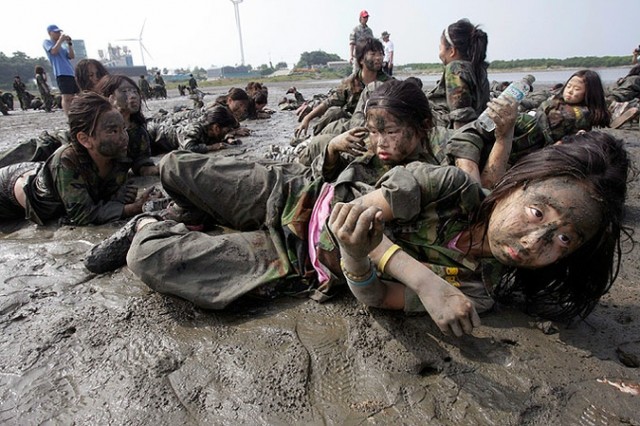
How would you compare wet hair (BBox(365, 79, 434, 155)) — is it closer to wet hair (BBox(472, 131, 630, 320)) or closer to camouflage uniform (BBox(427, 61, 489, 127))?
wet hair (BBox(472, 131, 630, 320))

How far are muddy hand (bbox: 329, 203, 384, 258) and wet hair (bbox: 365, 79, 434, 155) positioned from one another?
1.17 m

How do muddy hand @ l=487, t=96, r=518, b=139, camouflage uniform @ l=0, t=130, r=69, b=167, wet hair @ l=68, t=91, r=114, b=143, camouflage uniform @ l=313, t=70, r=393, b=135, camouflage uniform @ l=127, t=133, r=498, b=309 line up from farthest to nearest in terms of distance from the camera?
camouflage uniform @ l=313, t=70, r=393, b=135
camouflage uniform @ l=0, t=130, r=69, b=167
wet hair @ l=68, t=91, r=114, b=143
muddy hand @ l=487, t=96, r=518, b=139
camouflage uniform @ l=127, t=133, r=498, b=309

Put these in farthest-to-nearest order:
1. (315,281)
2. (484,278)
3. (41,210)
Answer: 1. (41,210)
2. (315,281)
3. (484,278)

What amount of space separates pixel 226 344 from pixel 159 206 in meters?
1.68

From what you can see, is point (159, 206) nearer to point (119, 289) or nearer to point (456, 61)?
point (119, 289)

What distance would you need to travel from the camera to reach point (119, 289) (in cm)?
237

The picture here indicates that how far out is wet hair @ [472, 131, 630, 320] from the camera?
64.3 inches

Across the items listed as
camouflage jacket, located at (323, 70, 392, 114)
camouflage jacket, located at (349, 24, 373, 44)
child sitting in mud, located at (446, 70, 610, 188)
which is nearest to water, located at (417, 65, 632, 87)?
camouflage jacket, located at (349, 24, 373, 44)

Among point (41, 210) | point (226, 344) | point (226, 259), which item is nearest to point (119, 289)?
point (226, 259)

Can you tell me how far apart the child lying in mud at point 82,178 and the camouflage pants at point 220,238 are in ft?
3.56

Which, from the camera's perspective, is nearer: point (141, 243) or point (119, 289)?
point (141, 243)

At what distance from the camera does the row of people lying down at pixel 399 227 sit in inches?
62.6

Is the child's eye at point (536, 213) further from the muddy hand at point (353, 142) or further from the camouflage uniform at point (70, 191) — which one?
the camouflage uniform at point (70, 191)

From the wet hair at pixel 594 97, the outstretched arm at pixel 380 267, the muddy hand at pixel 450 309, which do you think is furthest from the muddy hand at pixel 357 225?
the wet hair at pixel 594 97
